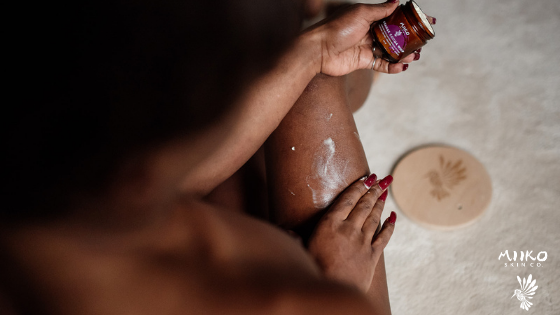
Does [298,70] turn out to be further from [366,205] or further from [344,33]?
[366,205]

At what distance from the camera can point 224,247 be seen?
0.26m

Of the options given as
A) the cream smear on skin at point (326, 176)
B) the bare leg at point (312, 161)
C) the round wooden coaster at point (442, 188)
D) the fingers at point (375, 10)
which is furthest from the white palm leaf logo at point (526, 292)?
the fingers at point (375, 10)

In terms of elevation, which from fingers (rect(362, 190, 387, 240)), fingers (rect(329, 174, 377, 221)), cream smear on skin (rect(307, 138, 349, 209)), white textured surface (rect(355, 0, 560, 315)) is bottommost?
white textured surface (rect(355, 0, 560, 315))

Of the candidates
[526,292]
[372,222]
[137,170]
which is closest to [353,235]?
[372,222]

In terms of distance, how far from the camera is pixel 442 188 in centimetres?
92

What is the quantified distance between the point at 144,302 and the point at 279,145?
43cm

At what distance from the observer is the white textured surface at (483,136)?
87cm

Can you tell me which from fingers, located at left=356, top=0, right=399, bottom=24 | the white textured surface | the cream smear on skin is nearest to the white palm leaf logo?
the white textured surface

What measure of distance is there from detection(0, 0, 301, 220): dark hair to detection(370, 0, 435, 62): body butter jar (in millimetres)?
430

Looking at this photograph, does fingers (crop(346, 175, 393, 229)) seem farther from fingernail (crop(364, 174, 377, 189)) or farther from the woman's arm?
the woman's arm

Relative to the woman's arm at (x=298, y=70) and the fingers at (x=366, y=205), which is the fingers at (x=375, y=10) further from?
the fingers at (x=366, y=205)

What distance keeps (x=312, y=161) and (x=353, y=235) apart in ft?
0.45

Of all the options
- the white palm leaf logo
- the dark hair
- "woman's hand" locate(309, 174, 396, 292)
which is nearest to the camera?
the dark hair

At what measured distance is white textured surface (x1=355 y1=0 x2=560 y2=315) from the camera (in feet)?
2.85
